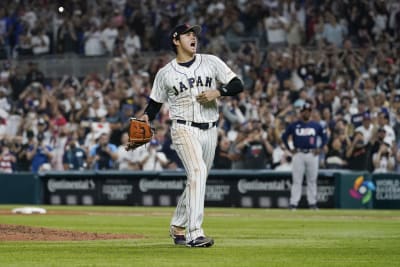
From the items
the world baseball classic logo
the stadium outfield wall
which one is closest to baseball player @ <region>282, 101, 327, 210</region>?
the stadium outfield wall

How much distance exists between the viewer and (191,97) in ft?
36.7

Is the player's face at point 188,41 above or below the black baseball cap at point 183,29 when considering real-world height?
below

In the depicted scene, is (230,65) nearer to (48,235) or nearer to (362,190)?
(362,190)

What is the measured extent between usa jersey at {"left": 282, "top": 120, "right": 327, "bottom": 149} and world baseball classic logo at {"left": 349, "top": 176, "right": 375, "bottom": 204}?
175cm

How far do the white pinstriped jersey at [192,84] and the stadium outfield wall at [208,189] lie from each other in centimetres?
1199

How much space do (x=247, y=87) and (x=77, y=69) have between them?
692cm

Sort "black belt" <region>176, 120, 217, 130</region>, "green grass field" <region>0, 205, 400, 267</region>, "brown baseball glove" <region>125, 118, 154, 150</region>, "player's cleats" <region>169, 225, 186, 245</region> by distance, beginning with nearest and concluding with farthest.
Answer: "green grass field" <region>0, 205, 400, 267</region>
"black belt" <region>176, 120, 217, 130</region>
"player's cleats" <region>169, 225, 186, 245</region>
"brown baseball glove" <region>125, 118, 154, 150</region>

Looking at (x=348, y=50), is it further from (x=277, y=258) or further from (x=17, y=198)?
(x=277, y=258)

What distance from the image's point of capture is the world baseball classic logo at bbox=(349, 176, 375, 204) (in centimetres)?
2286

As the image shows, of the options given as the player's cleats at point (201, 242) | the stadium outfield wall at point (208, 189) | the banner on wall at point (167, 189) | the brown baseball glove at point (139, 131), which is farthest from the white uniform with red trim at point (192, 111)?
the banner on wall at point (167, 189)

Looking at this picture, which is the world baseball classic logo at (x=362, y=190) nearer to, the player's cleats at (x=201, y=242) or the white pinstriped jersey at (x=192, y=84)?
the white pinstriped jersey at (x=192, y=84)

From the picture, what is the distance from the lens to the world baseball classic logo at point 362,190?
2286 cm

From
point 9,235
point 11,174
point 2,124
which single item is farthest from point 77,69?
point 9,235

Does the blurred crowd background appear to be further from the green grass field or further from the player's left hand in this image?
the player's left hand
